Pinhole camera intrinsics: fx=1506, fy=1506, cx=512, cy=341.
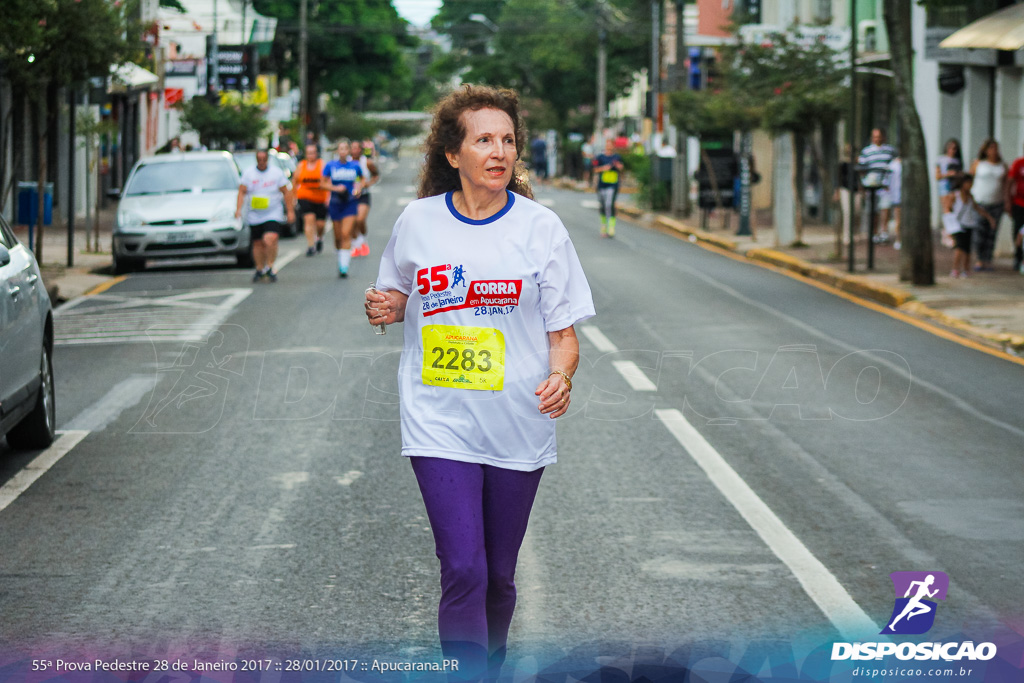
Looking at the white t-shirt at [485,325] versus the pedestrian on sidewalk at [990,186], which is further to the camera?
the pedestrian on sidewalk at [990,186]

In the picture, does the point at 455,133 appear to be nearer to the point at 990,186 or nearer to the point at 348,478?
the point at 348,478

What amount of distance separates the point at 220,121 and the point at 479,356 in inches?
1573

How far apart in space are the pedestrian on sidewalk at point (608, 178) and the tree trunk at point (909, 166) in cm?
1019

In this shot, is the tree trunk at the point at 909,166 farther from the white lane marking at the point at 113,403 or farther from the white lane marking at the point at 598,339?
the white lane marking at the point at 113,403

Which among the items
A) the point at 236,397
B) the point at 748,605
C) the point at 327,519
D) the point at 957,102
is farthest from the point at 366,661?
the point at 957,102

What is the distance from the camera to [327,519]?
23.5 feet

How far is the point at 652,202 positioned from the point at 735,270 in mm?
17513

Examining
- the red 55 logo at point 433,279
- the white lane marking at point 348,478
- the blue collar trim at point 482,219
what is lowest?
the white lane marking at point 348,478

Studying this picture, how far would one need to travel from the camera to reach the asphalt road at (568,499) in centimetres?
554

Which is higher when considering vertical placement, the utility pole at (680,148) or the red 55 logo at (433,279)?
the utility pole at (680,148)

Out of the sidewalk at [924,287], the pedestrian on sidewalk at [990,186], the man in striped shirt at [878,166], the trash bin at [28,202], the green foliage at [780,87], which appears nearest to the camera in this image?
the sidewalk at [924,287]

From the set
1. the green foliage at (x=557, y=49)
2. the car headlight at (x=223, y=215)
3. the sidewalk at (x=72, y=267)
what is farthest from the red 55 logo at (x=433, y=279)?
the green foliage at (x=557, y=49)

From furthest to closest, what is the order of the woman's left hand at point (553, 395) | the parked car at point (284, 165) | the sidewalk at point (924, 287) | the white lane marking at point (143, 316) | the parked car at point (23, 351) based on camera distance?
the parked car at point (284, 165)
the sidewalk at point (924, 287)
the white lane marking at point (143, 316)
the parked car at point (23, 351)
the woman's left hand at point (553, 395)

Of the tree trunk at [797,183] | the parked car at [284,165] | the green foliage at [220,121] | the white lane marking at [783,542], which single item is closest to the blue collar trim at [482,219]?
the white lane marking at [783,542]
